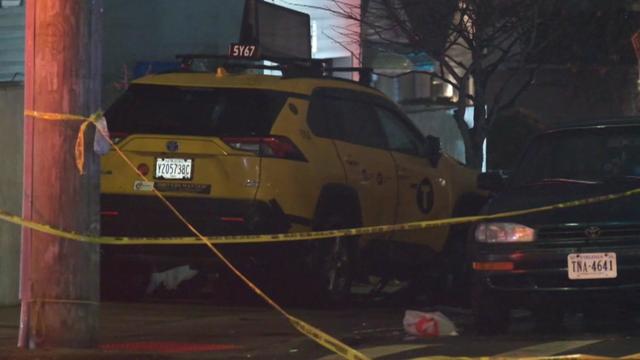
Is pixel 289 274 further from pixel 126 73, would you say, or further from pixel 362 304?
pixel 126 73

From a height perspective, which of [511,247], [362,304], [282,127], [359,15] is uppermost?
[359,15]

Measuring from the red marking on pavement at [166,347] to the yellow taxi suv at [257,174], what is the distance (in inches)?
69.2

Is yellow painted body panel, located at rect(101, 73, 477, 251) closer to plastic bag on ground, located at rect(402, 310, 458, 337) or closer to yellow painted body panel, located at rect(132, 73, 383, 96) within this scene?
yellow painted body panel, located at rect(132, 73, 383, 96)

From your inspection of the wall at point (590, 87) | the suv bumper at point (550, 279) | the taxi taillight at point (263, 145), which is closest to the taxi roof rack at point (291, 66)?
the taxi taillight at point (263, 145)

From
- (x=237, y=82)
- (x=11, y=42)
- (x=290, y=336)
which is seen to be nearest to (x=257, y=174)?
(x=237, y=82)

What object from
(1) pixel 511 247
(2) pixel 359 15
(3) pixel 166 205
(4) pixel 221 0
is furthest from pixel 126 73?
(1) pixel 511 247

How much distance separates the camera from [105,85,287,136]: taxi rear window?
33.6 ft

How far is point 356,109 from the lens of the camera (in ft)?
37.9

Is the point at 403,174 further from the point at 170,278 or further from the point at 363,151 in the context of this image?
the point at 170,278

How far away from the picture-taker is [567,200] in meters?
9.03

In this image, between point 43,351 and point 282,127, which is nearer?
point 43,351

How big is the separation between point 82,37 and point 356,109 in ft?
14.8

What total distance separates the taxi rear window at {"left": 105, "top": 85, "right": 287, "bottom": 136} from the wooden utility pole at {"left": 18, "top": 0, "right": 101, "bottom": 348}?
2805 millimetres

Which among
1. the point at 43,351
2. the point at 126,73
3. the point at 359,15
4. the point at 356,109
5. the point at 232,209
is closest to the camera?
the point at 43,351
